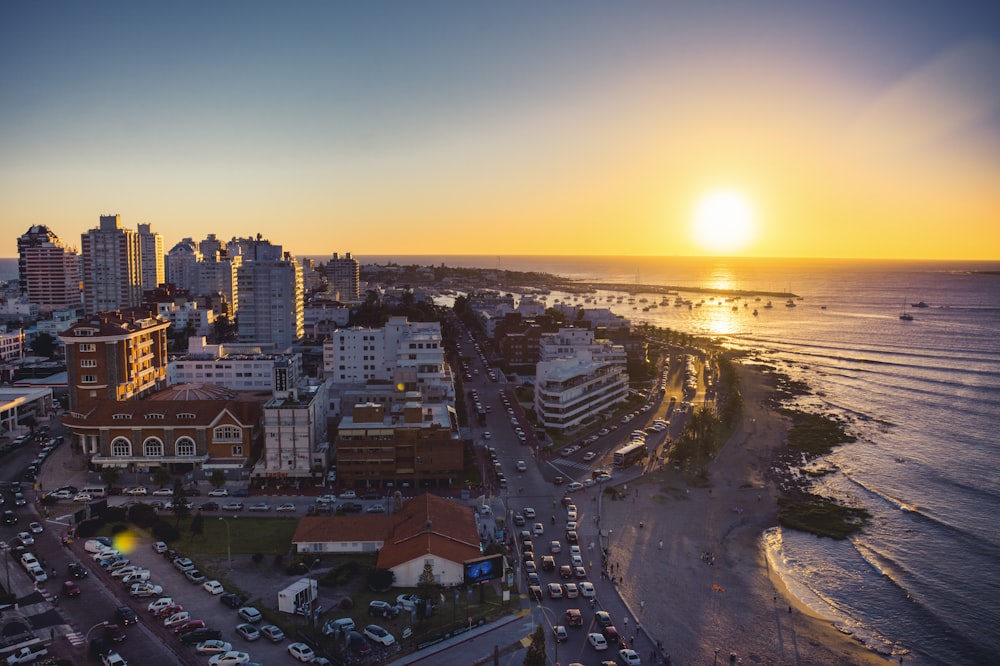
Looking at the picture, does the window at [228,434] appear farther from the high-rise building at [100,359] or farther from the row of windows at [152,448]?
the high-rise building at [100,359]

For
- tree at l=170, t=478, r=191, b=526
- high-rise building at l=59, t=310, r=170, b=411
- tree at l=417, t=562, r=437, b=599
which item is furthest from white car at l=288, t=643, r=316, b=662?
high-rise building at l=59, t=310, r=170, b=411

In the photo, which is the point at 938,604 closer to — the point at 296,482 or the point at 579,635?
the point at 579,635

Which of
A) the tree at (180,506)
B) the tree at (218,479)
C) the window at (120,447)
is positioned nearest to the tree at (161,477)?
the tree at (218,479)

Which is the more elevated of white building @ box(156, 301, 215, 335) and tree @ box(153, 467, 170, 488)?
white building @ box(156, 301, 215, 335)

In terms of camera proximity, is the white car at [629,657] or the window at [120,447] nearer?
the white car at [629,657]

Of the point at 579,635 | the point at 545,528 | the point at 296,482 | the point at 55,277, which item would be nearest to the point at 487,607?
the point at 579,635

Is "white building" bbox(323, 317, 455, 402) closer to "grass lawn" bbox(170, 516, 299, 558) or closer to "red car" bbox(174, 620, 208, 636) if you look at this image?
"grass lawn" bbox(170, 516, 299, 558)

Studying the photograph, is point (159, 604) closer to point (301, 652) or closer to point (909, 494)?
point (301, 652)
